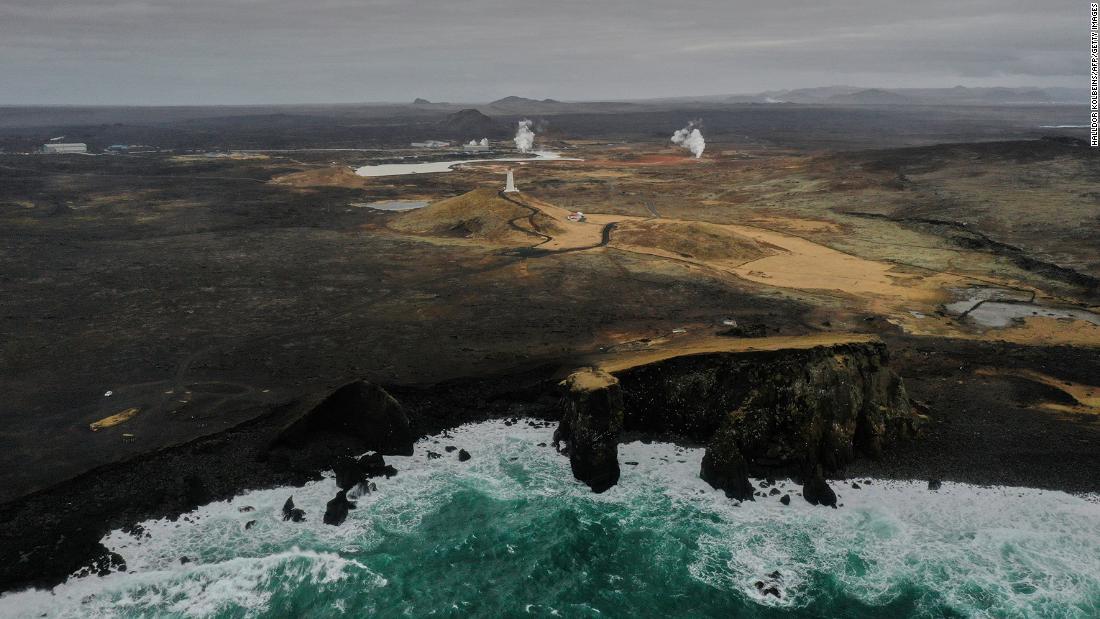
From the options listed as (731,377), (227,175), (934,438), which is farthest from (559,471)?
(227,175)

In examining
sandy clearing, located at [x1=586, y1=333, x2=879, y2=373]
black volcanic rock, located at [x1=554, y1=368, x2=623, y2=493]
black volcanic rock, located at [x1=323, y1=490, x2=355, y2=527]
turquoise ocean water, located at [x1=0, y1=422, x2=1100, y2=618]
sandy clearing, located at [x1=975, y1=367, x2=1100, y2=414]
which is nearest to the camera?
turquoise ocean water, located at [x1=0, y1=422, x2=1100, y2=618]

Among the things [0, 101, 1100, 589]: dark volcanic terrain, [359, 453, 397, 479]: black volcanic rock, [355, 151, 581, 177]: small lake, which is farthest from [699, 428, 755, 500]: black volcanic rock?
[355, 151, 581, 177]: small lake

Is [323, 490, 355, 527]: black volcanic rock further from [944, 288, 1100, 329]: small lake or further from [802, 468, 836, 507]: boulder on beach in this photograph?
[944, 288, 1100, 329]: small lake

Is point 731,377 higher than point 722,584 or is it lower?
higher

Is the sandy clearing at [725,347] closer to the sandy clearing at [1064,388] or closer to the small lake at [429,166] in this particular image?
the sandy clearing at [1064,388]

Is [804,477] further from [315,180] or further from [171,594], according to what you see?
[315,180]
